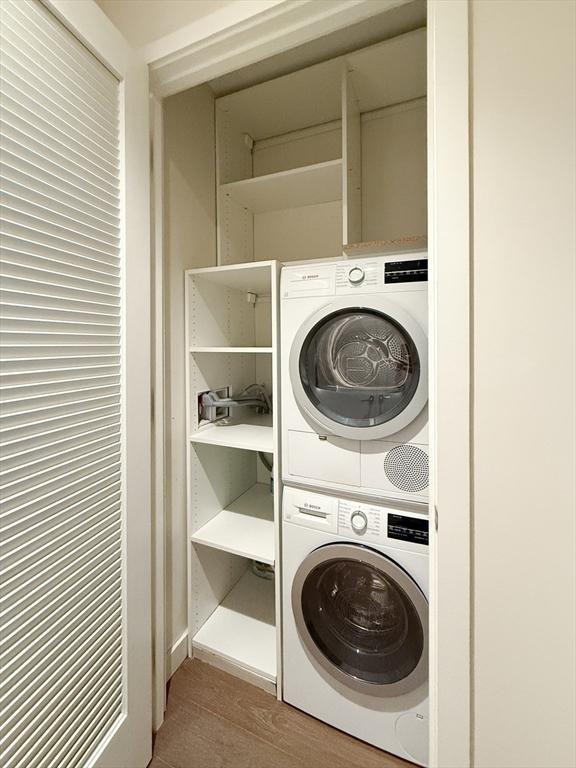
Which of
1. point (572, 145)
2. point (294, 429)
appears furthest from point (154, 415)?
point (572, 145)

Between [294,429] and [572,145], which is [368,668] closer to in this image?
[294,429]

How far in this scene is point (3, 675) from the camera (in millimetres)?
652

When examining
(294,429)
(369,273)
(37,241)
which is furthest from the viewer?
(294,429)

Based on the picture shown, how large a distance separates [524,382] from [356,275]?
66 cm

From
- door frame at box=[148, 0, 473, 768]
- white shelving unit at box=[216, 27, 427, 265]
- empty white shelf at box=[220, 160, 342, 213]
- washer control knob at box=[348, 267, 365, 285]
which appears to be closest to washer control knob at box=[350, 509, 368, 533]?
door frame at box=[148, 0, 473, 768]

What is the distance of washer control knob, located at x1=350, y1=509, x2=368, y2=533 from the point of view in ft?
3.73

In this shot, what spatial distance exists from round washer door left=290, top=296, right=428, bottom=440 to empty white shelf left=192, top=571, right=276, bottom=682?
3.68 ft

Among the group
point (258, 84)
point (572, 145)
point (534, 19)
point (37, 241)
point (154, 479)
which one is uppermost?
point (258, 84)

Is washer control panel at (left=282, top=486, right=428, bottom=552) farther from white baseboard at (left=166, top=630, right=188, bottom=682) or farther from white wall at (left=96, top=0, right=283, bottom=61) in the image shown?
white wall at (left=96, top=0, right=283, bottom=61)

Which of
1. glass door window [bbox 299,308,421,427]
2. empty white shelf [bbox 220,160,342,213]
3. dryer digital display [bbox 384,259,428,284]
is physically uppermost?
empty white shelf [bbox 220,160,342,213]

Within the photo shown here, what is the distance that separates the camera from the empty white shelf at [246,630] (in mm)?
1428

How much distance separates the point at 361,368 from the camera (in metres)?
1.20

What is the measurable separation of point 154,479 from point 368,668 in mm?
1044

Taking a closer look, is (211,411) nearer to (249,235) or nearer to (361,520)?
(361,520)
